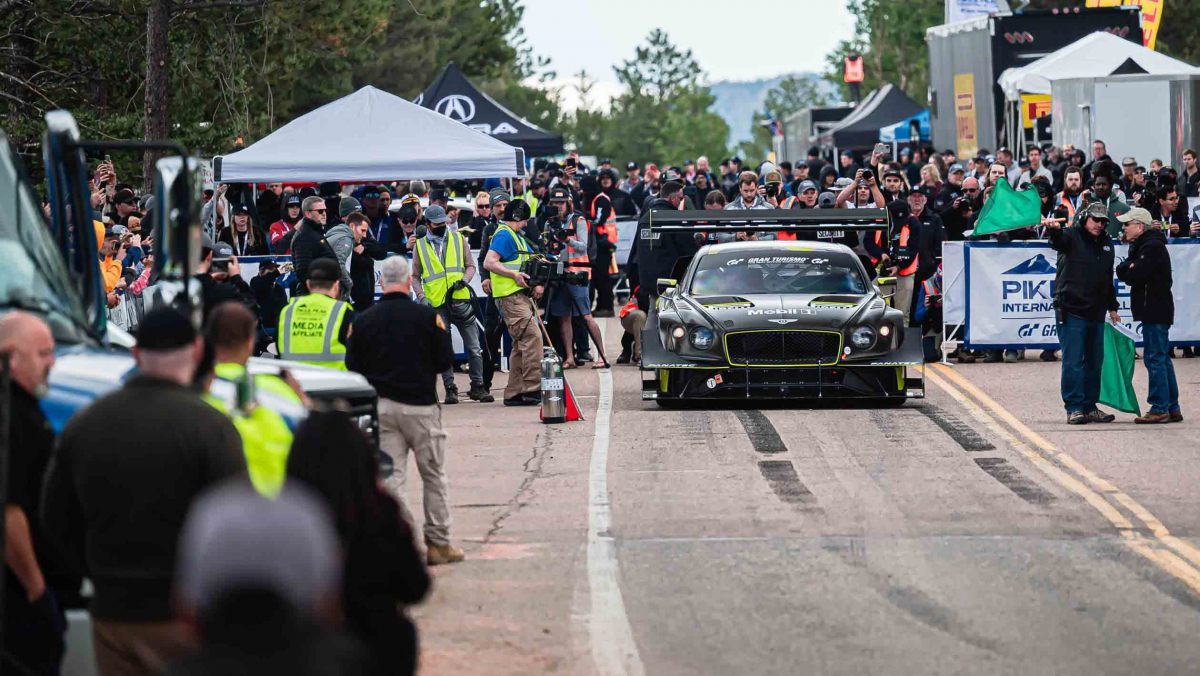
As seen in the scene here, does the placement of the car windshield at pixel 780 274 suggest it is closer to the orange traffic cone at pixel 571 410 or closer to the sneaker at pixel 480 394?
the orange traffic cone at pixel 571 410

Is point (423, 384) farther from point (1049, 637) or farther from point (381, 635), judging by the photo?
point (381, 635)

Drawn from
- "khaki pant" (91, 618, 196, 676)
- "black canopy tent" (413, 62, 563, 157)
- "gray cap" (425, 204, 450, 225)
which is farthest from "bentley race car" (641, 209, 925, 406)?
"black canopy tent" (413, 62, 563, 157)

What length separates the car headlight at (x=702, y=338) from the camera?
1706 cm

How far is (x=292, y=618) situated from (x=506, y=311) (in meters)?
14.5

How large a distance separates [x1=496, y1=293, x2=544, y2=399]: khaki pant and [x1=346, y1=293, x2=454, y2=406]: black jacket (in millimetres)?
7282

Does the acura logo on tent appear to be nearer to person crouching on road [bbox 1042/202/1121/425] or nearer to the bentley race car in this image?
the bentley race car

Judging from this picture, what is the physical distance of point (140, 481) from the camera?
19.1 ft

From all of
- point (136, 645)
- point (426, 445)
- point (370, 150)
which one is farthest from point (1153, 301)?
point (136, 645)

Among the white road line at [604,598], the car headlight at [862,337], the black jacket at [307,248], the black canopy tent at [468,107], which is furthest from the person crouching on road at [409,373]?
the black canopy tent at [468,107]

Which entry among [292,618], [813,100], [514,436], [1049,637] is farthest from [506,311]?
[813,100]

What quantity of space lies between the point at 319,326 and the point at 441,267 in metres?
7.63

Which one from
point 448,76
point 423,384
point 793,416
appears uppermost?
point 448,76

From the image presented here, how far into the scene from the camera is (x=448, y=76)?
33.4 m

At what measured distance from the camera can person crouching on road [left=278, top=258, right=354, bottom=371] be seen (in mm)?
10945
